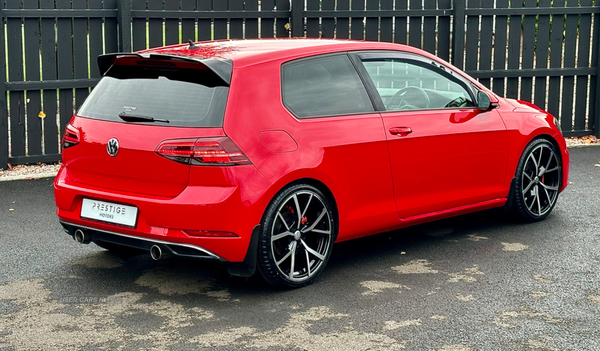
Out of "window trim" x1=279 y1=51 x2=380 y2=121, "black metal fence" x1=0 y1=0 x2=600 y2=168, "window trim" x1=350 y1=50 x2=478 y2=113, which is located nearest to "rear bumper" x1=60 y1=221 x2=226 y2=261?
"window trim" x1=279 y1=51 x2=380 y2=121

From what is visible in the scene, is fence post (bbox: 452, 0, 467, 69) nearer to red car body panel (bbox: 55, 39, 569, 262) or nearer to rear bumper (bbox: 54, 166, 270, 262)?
red car body panel (bbox: 55, 39, 569, 262)

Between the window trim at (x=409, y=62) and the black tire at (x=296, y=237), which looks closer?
the black tire at (x=296, y=237)

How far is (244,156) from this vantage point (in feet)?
17.5

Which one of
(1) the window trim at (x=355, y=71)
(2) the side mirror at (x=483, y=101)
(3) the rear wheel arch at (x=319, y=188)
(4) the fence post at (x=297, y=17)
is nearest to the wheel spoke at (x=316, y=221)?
(3) the rear wheel arch at (x=319, y=188)

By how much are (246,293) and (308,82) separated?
1458 millimetres

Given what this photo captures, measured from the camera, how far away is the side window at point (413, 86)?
6414 mm

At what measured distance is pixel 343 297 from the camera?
5.62 m

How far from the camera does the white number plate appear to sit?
18.0 ft

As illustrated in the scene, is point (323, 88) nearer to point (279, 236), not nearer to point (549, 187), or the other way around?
point (279, 236)

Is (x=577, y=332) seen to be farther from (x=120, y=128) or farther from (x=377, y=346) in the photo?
(x=120, y=128)

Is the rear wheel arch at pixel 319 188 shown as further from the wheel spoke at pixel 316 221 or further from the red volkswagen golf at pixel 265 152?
the wheel spoke at pixel 316 221

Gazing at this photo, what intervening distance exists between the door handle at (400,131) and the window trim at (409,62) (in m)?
0.14

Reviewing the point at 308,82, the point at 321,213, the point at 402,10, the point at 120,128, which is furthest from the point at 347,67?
the point at 402,10

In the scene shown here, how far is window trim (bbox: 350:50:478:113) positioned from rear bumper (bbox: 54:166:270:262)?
1.33m
